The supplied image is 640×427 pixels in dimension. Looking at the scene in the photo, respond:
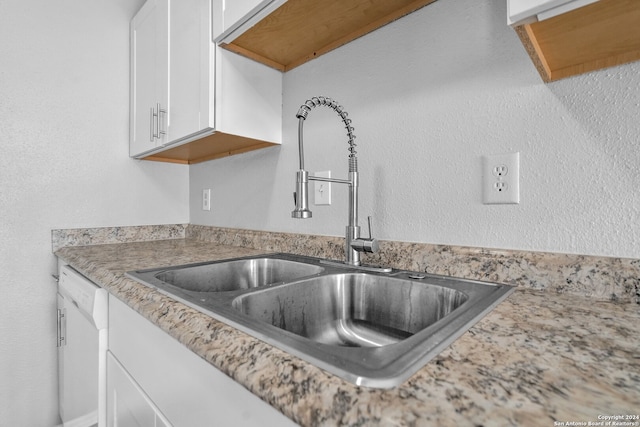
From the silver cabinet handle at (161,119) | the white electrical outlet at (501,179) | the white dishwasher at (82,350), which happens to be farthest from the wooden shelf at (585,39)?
the silver cabinet handle at (161,119)

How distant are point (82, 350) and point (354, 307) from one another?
93 cm

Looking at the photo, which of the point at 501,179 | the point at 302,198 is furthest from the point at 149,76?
the point at 501,179

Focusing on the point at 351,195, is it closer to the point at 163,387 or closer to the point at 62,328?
the point at 163,387

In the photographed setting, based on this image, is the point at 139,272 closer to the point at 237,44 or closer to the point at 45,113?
the point at 237,44

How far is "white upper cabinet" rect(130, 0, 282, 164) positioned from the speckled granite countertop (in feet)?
2.67

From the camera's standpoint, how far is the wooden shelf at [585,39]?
0.47m

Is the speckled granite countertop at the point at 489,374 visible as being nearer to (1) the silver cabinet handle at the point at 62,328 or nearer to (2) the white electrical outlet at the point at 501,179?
(2) the white electrical outlet at the point at 501,179

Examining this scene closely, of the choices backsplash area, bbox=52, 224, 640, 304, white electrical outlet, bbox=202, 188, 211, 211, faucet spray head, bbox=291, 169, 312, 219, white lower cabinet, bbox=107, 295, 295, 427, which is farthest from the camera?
white electrical outlet, bbox=202, 188, 211, 211

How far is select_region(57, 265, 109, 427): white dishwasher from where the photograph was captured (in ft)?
2.88

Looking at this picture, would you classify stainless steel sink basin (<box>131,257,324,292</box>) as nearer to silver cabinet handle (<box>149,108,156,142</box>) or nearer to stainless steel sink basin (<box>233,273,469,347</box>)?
stainless steel sink basin (<box>233,273,469,347</box>)

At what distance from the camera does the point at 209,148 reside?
4.88 feet

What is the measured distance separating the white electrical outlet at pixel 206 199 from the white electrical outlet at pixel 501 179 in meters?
1.41

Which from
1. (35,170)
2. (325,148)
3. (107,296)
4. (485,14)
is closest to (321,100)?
(325,148)

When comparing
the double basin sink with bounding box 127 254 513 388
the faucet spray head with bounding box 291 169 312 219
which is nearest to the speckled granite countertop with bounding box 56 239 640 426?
the double basin sink with bounding box 127 254 513 388
